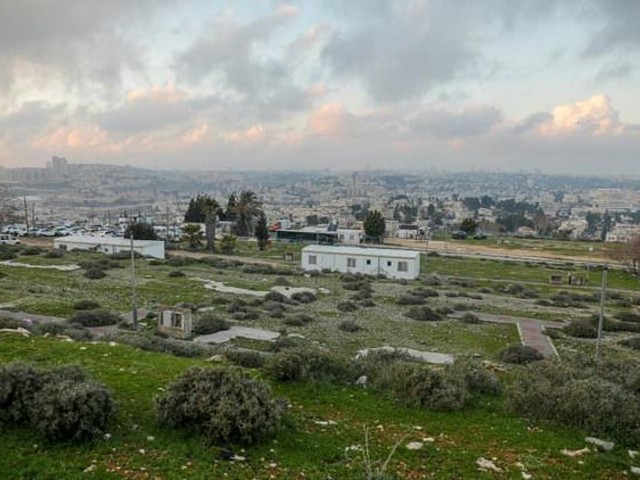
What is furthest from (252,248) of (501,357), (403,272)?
(501,357)

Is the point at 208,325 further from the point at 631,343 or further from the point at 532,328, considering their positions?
the point at 631,343

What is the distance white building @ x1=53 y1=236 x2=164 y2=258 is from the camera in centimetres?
5156

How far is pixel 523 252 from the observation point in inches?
2987

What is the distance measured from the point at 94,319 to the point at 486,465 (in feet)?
56.3

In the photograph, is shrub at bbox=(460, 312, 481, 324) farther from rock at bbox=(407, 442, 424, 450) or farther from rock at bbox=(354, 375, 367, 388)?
rock at bbox=(407, 442, 424, 450)

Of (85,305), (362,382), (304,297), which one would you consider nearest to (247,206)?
(304,297)

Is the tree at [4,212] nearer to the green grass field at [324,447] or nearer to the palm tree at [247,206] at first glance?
the palm tree at [247,206]

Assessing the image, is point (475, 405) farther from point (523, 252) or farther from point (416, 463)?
point (523, 252)

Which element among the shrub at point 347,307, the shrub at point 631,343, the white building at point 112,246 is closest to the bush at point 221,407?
the shrub at point 631,343

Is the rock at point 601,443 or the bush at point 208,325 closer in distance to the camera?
the rock at point 601,443

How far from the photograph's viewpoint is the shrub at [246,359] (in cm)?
1209

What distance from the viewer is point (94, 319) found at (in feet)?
68.5

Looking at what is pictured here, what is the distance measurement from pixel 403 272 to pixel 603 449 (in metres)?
38.1

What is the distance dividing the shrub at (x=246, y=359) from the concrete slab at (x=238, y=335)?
24.0ft
